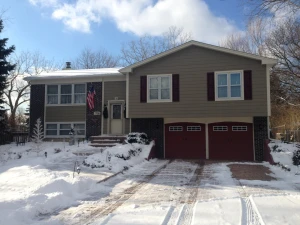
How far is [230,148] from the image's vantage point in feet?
52.9

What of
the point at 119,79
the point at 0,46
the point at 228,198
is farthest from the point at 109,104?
the point at 228,198

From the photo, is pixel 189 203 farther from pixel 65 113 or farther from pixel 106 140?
pixel 65 113

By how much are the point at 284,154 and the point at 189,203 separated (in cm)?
791

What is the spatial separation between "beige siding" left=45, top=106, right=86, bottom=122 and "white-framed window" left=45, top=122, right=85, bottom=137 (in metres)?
0.29

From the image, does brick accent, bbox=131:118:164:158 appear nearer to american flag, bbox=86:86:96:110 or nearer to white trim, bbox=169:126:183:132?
white trim, bbox=169:126:183:132

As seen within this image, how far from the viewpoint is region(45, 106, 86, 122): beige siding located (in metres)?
19.1

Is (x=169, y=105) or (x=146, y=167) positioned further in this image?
(x=169, y=105)

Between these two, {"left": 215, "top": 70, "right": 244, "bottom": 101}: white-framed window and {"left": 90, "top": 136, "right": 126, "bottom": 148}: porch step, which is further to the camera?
{"left": 90, "top": 136, "right": 126, "bottom": 148}: porch step

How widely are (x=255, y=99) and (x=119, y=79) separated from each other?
8.49 metres

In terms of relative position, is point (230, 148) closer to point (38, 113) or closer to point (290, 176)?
point (290, 176)

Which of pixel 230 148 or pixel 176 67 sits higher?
pixel 176 67

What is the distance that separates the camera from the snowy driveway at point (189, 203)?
516cm

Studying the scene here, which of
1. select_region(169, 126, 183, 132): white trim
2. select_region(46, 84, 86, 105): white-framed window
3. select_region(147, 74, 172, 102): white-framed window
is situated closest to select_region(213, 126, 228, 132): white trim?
select_region(169, 126, 183, 132): white trim

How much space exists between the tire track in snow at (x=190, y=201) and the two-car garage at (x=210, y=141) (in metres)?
5.77
